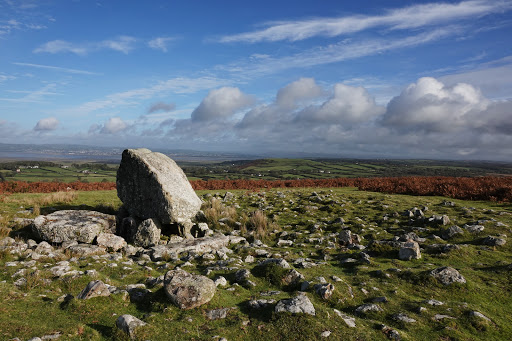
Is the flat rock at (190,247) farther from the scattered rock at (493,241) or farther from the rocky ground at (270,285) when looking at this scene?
the scattered rock at (493,241)

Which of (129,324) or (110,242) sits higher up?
(129,324)

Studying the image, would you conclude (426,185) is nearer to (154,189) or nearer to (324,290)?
(324,290)

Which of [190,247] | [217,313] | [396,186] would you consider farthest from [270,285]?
[396,186]

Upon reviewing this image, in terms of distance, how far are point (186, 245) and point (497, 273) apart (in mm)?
12504

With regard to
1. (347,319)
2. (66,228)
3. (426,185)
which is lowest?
(347,319)

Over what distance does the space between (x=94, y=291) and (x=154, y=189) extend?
807 centimetres

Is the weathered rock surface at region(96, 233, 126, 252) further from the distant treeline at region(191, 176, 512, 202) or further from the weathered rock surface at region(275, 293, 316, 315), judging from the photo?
the distant treeline at region(191, 176, 512, 202)

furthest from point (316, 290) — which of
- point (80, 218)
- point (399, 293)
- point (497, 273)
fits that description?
point (80, 218)

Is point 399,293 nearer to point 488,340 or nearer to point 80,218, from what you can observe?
point 488,340

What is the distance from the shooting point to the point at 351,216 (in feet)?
63.5

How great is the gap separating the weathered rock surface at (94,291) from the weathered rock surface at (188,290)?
1718 mm

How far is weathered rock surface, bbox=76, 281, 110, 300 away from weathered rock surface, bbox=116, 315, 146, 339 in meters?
1.83

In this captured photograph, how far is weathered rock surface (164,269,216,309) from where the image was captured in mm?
7711

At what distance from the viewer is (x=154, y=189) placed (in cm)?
1569
